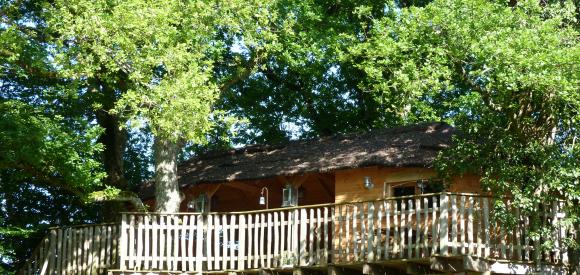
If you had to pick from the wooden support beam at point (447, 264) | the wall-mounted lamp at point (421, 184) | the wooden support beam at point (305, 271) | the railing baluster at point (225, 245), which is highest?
the wall-mounted lamp at point (421, 184)

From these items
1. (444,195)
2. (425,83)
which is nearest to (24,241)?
(425,83)

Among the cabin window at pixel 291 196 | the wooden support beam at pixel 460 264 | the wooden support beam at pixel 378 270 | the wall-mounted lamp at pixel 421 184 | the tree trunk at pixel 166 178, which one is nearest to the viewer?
the wooden support beam at pixel 460 264

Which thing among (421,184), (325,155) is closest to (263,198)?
(325,155)

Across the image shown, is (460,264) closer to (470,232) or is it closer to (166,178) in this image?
(470,232)

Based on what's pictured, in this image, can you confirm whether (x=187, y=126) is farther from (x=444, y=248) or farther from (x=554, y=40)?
(x=554, y=40)

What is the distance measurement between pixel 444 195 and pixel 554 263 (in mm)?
2628

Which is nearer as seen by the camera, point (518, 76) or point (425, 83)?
point (518, 76)

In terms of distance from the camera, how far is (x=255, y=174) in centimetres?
2369

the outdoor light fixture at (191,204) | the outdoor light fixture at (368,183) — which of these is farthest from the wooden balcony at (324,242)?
the outdoor light fixture at (191,204)

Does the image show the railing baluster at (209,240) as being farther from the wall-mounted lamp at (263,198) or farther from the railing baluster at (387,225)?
the railing baluster at (387,225)

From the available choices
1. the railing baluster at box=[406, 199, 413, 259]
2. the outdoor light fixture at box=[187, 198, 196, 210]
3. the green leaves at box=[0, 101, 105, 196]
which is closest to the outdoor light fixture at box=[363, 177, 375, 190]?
the railing baluster at box=[406, 199, 413, 259]

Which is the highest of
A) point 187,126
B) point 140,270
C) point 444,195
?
point 187,126

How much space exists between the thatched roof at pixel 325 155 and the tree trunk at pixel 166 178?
4.64 ft

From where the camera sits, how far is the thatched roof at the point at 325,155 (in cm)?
2181
